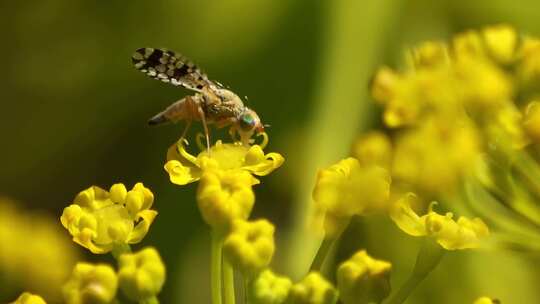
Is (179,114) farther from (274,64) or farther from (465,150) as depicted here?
(274,64)

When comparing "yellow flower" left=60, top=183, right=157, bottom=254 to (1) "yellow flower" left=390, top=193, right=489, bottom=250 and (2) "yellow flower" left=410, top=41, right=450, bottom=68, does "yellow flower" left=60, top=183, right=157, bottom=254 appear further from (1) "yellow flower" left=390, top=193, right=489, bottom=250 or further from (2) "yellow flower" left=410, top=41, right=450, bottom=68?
(2) "yellow flower" left=410, top=41, right=450, bottom=68

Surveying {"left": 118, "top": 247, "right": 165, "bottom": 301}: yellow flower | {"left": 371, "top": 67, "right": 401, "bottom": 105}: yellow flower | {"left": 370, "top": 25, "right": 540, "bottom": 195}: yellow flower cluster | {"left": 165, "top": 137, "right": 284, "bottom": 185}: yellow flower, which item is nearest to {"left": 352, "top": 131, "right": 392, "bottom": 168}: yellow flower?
{"left": 370, "top": 25, "right": 540, "bottom": 195}: yellow flower cluster

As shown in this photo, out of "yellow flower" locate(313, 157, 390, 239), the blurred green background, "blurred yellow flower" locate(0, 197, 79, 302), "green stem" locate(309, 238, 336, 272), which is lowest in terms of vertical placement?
"blurred yellow flower" locate(0, 197, 79, 302)

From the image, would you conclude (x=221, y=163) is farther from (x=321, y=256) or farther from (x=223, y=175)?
(x=321, y=256)

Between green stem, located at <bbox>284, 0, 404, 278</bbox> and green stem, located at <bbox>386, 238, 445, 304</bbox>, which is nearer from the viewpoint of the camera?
green stem, located at <bbox>386, 238, 445, 304</bbox>

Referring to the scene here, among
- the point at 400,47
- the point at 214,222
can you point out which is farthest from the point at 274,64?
the point at 214,222

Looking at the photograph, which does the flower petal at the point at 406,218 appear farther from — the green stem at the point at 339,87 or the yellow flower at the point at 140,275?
the green stem at the point at 339,87

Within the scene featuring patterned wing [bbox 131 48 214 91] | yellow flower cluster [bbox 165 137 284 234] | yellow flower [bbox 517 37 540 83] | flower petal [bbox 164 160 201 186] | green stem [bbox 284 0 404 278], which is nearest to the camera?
yellow flower cluster [bbox 165 137 284 234]
